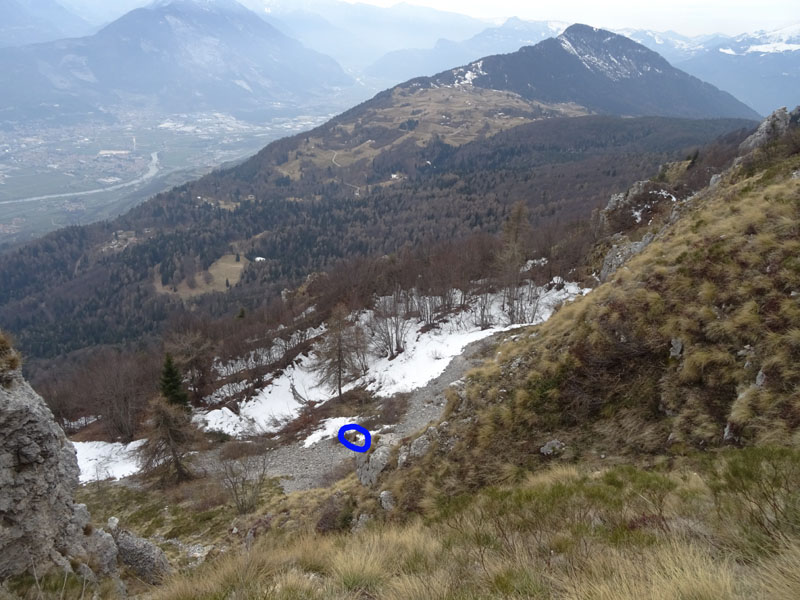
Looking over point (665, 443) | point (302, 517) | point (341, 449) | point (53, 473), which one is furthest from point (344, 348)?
point (665, 443)

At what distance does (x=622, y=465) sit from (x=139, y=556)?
14080 millimetres

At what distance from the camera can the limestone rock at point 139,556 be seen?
1198 cm

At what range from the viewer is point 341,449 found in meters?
30.9

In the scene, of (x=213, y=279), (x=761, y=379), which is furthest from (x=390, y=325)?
(x=213, y=279)

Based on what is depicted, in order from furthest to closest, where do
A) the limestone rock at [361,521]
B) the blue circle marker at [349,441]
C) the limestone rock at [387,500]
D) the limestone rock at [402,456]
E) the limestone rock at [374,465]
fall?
the blue circle marker at [349,441] < the limestone rock at [374,465] < the limestone rock at [402,456] < the limestone rock at [387,500] < the limestone rock at [361,521]

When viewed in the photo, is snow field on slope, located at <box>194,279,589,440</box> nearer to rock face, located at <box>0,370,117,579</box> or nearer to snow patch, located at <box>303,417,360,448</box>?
snow patch, located at <box>303,417,360,448</box>

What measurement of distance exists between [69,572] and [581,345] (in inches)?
556

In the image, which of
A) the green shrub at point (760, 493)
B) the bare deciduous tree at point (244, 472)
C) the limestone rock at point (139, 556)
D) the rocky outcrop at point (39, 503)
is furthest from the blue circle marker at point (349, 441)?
the green shrub at point (760, 493)

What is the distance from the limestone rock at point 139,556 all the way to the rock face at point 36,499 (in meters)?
0.91

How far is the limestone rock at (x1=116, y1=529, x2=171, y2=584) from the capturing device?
39.3 feet

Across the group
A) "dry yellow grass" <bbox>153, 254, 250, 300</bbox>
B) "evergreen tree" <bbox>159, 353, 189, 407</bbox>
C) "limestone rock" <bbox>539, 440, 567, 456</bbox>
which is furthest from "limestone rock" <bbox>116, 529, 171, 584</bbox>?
"dry yellow grass" <bbox>153, 254, 250, 300</bbox>

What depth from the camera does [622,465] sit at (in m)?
8.48

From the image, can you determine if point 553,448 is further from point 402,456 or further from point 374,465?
point 374,465

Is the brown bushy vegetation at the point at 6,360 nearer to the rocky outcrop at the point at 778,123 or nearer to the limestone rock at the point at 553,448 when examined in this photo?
the limestone rock at the point at 553,448
